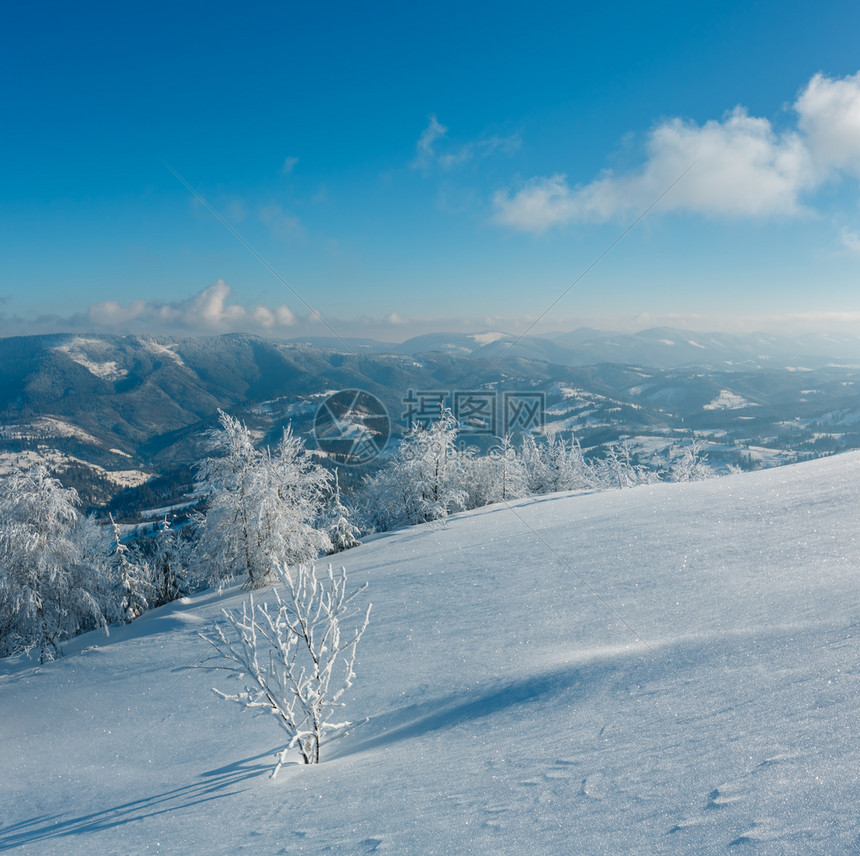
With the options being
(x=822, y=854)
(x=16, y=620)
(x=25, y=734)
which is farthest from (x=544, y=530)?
(x=16, y=620)

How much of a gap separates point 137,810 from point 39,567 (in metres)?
17.0

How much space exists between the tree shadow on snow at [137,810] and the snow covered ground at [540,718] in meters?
0.05

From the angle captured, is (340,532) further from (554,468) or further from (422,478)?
(554,468)

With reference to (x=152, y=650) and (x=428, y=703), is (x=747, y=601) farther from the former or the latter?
(x=152, y=650)

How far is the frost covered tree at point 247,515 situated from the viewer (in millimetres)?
19125

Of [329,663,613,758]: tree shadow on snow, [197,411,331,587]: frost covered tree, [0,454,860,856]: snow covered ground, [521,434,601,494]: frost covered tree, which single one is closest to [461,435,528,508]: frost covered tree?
[521,434,601,494]: frost covered tree

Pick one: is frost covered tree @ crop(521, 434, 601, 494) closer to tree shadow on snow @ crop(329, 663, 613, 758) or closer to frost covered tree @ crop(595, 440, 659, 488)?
frost covered tree @ crop(595, 440, 659, 488)

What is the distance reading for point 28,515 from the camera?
733 inches

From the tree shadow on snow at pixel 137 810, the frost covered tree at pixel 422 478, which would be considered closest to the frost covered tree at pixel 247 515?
the frost covered tree at pixel 422 478

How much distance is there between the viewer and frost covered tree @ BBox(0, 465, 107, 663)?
58.3 feet

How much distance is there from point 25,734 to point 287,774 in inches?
371

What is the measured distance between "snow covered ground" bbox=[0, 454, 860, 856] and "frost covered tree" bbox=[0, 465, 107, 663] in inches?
244

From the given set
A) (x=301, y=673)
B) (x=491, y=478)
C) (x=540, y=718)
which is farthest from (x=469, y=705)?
(x=491, y=478)

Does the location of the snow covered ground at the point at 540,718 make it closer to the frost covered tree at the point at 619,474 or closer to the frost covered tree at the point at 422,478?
the frost covered tree at the point at 422,478
